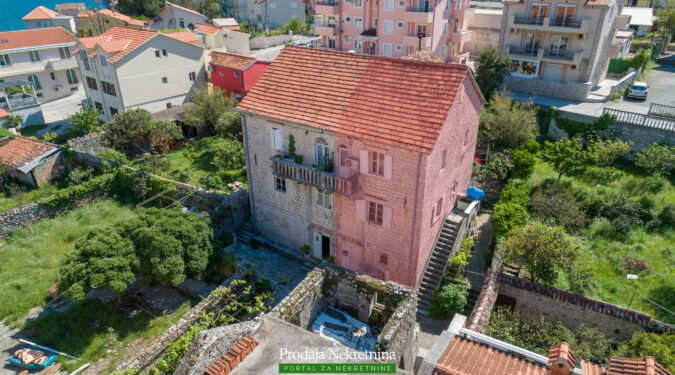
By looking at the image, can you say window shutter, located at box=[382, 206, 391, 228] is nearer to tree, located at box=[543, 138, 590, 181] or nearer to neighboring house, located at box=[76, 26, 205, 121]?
tree, located at box=[543, 138, 590, 181]

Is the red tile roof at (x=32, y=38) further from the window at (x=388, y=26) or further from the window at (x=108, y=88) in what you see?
the window at (x=388, y=26)

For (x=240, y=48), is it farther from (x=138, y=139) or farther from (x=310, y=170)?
(x=310, y=170)

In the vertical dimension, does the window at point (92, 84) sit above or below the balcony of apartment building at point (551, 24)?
below

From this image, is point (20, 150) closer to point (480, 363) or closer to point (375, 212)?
point (375, 212)

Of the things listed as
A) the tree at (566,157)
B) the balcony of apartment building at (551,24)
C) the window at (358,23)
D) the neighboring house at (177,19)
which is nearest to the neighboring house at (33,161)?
the window at (358,23)

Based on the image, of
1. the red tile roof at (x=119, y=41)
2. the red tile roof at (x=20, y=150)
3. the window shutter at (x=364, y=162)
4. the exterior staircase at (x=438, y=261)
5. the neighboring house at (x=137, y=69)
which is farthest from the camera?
the neighboring house at (x=137, y=69)

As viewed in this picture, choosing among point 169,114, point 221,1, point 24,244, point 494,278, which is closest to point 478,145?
point 494,278

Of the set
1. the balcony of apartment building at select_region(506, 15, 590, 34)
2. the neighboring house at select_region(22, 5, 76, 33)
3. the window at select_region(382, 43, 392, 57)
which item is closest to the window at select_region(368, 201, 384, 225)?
the balcony of apartment building at select_region(506, 15, 590, 34)

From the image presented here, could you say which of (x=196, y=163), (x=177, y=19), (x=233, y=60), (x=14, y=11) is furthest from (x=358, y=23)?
(x=14, y=11)
